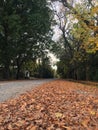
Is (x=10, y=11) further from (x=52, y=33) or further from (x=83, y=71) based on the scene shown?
(x=83, y=71)

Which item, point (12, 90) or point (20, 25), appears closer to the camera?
point (12, 90)

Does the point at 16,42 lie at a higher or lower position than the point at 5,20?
lower

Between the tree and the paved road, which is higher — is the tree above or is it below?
above

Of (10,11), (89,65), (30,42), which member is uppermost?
(10,11)

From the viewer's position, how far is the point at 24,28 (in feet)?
128

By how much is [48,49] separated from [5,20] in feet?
33.6

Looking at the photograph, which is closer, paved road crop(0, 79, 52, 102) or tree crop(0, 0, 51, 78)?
paved road crop(0, 79, 52, 102)


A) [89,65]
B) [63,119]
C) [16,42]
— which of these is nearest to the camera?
[63,119]

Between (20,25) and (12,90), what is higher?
(20,25)

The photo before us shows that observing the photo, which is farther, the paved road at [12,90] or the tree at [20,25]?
the tree at [20,25]

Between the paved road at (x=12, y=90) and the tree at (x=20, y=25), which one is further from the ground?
the tree at (x=20, y=25)

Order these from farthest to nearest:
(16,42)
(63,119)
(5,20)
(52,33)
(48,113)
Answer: (52,33) → (16,42) → (5,20) → (48,113) → (63,119)

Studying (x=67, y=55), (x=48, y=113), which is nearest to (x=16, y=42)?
(x=67, y=55)

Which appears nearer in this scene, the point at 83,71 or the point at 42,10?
the point at 42,10
